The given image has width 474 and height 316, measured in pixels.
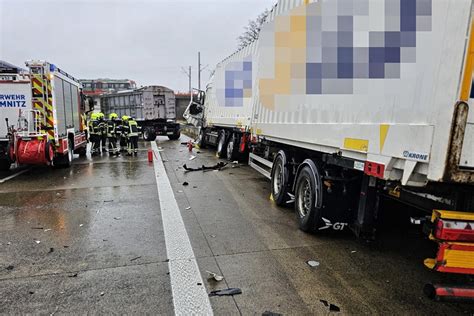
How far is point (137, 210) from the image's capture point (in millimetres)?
6188

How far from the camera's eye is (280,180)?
6.40 meters

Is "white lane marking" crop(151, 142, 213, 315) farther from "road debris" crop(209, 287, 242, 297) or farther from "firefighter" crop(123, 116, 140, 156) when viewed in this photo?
"firefighter" crop(123, 116, 140, 156)

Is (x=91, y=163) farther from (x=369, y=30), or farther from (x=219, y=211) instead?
(x=369, y=30)

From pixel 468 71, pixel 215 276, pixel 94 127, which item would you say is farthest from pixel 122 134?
pixel 468 71

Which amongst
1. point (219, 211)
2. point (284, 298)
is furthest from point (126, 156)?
point (284, 298)

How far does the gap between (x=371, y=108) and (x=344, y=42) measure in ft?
2.97

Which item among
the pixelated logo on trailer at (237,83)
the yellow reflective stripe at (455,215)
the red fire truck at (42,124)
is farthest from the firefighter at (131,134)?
the yellow reflective stripe at (455,215)

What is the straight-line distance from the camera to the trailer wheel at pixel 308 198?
4.56 m

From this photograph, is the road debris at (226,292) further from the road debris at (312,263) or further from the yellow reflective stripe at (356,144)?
the yellow reflective stripe at (356,144)

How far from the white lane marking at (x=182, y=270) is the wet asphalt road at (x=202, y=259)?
0.08 meters

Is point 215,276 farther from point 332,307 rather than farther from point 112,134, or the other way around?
point 112,134

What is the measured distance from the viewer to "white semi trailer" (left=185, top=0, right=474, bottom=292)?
2.48 meters

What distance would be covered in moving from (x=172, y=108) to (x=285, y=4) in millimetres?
18186

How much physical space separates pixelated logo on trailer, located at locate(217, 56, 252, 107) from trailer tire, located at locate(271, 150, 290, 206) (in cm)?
351
